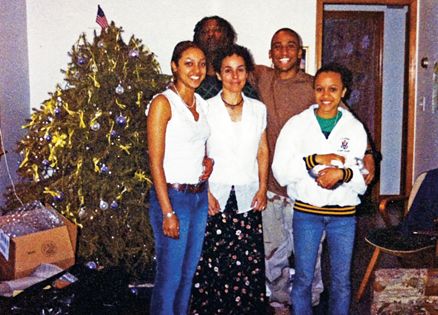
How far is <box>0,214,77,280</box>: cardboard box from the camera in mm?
2734

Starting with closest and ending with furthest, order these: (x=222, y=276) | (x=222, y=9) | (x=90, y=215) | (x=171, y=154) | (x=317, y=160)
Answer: (x=171, y=154) → (x=317, y=160) → (x=222, y=276) → (x=90, y=215) → (x=222, y=9)

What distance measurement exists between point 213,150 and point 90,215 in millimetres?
1251

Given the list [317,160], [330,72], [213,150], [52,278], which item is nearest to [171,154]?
[213,150]

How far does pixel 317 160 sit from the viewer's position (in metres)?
2.37

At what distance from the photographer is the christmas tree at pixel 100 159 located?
3336mm

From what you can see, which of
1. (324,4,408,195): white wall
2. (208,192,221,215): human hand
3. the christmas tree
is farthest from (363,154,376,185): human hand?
(324,4,408,195): white wall

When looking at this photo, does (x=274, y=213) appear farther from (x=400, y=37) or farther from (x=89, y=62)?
(x=400, y=37)

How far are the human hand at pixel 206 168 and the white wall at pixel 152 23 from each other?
2565mm

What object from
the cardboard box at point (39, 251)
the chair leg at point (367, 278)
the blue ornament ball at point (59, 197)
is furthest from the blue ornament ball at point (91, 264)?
the chair leg at point (367, 278)

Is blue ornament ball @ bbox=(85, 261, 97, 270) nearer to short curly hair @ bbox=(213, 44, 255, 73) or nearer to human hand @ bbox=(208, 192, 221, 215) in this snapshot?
human hand @ bbox=(208, 192, 221, 215)

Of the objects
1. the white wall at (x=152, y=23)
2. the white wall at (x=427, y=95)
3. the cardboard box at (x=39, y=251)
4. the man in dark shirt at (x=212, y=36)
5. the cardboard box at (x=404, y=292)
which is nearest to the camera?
the cardboard box at (x=404, y=292)

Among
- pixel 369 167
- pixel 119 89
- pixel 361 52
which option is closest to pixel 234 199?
pixel 369 167

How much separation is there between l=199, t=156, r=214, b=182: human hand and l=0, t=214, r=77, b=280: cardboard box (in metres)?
1.08

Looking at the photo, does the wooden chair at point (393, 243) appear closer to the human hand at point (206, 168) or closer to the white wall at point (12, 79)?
the human hand at point (206, 168)
